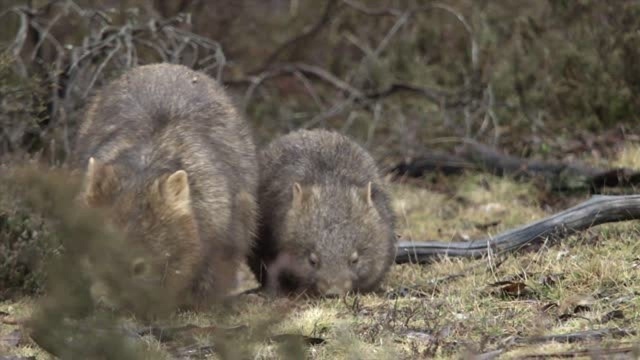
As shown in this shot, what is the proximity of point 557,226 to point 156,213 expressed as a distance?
9.14ft

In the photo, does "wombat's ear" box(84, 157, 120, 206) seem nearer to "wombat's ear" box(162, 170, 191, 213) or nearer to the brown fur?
the brown fur

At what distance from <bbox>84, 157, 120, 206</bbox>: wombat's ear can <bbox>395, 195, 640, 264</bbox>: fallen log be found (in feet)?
8.61

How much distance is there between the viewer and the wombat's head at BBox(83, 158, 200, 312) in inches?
252

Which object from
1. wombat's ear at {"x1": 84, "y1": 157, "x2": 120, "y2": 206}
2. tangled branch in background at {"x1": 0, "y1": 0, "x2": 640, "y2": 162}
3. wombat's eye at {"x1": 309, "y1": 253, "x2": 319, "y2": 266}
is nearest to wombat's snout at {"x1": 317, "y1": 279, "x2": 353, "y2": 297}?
wombat's eye at {"x1": 309, "y1": 253, "x2": 319, "y2": 266}

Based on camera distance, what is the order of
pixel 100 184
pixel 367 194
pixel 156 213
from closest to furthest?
1. pixel 156 213
2. pixel 100 184
3. pixel 367 194

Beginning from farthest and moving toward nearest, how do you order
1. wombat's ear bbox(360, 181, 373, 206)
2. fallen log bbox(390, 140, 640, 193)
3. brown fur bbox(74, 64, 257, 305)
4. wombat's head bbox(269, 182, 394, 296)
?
fallen log bbox(390, 140, 640, 193) → wombat's ear bbox(360, 181, 373, 206) → wombat's head bbox(269, 182, 394, 296) → brown fur bbox(74, 64, 257, 305)

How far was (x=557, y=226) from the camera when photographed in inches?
312

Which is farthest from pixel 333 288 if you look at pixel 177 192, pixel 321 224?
pixel 177 192

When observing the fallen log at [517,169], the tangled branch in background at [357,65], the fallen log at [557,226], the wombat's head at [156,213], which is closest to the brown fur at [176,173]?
the wombat's head at [156,213]

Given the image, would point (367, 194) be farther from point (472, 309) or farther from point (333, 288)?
point (472, 309)

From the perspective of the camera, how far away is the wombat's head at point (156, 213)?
21.0 feet

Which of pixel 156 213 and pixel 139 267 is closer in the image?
pixel 139 267

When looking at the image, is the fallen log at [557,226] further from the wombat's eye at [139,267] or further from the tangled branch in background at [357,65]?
the tangled branch in background at [357,65]

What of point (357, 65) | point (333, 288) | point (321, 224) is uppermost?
point (321, 224)
